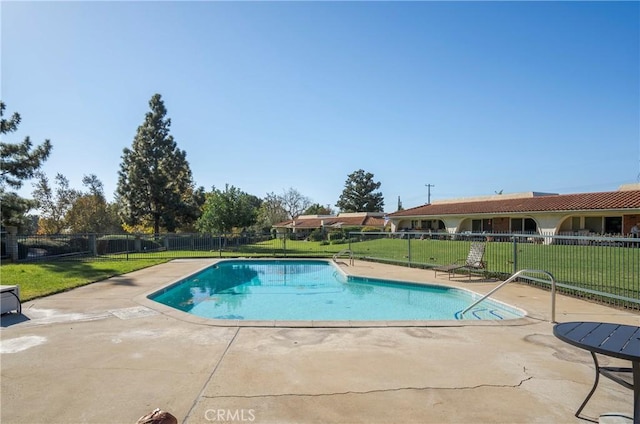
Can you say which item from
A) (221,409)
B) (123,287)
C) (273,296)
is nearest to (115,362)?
(221,409)

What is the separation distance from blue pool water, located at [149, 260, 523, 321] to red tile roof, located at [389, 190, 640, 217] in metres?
17.9

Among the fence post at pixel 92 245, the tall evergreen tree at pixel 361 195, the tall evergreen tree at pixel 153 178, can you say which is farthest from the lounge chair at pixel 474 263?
the tall evergreen tree at pixel 361 195

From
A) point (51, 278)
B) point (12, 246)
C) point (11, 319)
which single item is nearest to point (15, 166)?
point (12, 246)

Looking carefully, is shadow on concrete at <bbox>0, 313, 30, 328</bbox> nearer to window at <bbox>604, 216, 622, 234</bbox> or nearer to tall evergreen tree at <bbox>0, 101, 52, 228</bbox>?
tall evergreen tree at <bbox>0, 101, 52, 228</bbox>

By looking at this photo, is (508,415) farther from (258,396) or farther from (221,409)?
(221,409)

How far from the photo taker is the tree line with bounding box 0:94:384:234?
768 inches

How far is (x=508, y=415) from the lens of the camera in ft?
10.4

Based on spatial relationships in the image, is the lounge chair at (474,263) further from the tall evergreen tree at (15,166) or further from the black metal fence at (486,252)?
the tall evergreen tree at (15,166)

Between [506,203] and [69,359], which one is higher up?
[506,203]

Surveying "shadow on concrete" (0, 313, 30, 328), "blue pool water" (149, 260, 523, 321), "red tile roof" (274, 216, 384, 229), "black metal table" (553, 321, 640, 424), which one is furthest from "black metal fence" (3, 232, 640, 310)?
"red tile roof" (274, 216, 384, 229)

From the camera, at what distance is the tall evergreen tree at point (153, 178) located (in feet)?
107

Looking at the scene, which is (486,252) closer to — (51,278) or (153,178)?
(51,278)

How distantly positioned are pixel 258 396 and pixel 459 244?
15.0 m

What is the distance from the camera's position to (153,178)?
1282 inches
